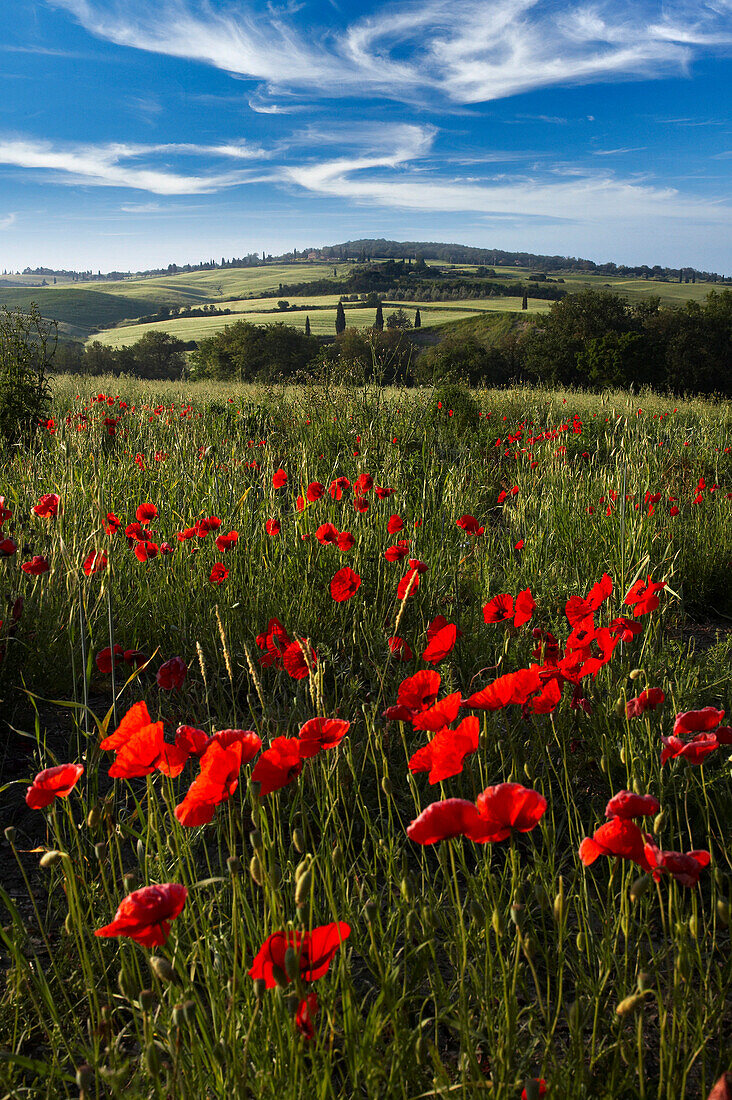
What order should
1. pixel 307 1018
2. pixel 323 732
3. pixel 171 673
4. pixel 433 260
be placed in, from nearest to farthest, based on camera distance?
pixel 307 1018, pixel 323 732, pixel 171 673, pixel 433 260

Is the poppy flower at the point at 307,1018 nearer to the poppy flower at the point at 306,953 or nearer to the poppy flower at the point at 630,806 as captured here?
the poppy flower at the point at 306,953

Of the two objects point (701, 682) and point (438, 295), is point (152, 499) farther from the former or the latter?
point (438, 295)

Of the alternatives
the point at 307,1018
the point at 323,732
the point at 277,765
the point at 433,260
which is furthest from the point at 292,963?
the point at 433,260

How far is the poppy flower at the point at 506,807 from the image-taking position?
2.75 ft

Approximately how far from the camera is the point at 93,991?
105 centimetres

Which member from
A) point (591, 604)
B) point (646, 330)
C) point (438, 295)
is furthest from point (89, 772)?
point (438, 295)

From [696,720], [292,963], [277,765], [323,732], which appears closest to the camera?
[292,963]

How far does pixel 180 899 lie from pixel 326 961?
0.18 meters

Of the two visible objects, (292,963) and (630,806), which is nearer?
(292,963)

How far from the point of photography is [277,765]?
965 millimetres

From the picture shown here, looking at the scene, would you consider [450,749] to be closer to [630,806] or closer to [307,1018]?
[630,806]

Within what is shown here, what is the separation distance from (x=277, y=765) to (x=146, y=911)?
26 centimetres

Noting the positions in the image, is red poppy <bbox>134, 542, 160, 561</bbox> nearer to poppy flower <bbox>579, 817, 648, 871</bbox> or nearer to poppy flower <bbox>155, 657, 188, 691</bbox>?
poppy flower <bbox>155, 657, 188, 691</bbox>

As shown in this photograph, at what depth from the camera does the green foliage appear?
6.07 meters
